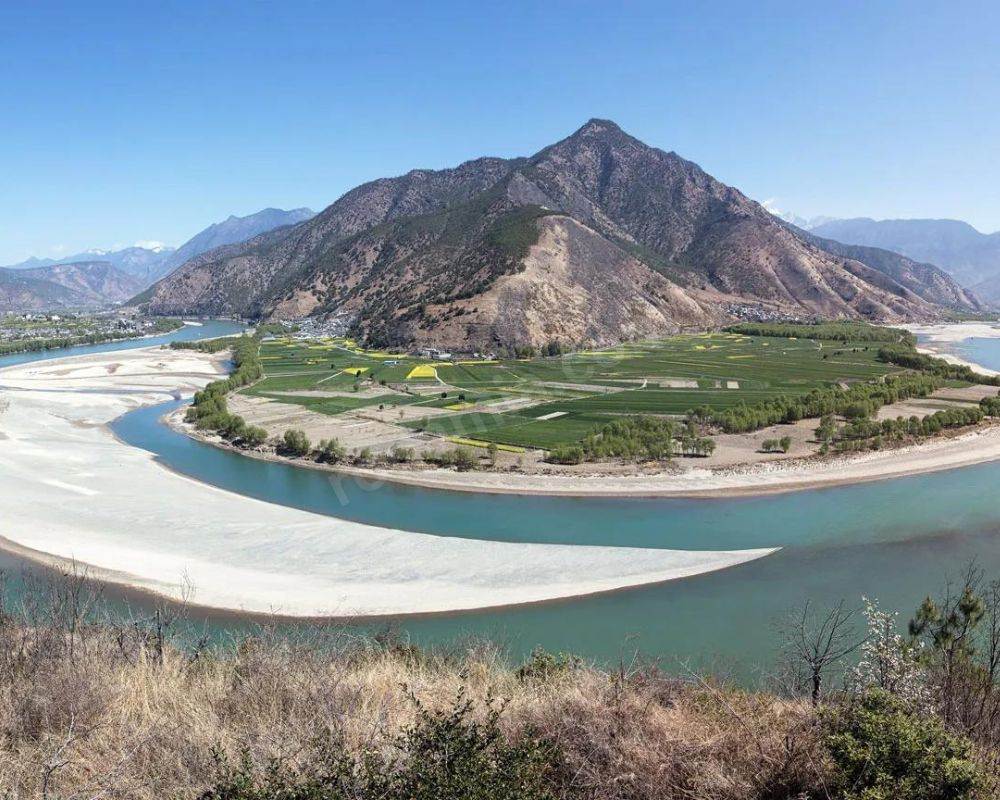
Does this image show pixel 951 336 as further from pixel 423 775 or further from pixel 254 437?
pixel 423 775

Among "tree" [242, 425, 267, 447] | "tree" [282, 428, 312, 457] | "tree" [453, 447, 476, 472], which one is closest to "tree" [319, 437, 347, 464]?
"tree" [282, 428, 312, 457]

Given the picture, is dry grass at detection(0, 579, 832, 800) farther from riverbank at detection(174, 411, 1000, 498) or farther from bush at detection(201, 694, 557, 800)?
riverbank at detection(174, 411, 1000, 498)

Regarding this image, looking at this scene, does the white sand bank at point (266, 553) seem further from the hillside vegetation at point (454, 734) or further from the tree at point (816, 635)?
the hillside vegetation at point (454, 734)

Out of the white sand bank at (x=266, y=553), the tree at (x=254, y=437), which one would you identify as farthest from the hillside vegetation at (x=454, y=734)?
the tree at (x=254, y=437)

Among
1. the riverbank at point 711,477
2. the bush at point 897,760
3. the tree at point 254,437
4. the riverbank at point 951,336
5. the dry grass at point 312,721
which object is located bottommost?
the riverbank at point 711,477

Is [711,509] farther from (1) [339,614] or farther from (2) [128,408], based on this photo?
(2) [128,408]

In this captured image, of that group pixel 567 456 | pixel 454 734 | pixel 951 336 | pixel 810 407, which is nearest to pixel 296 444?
pixel 567 456
